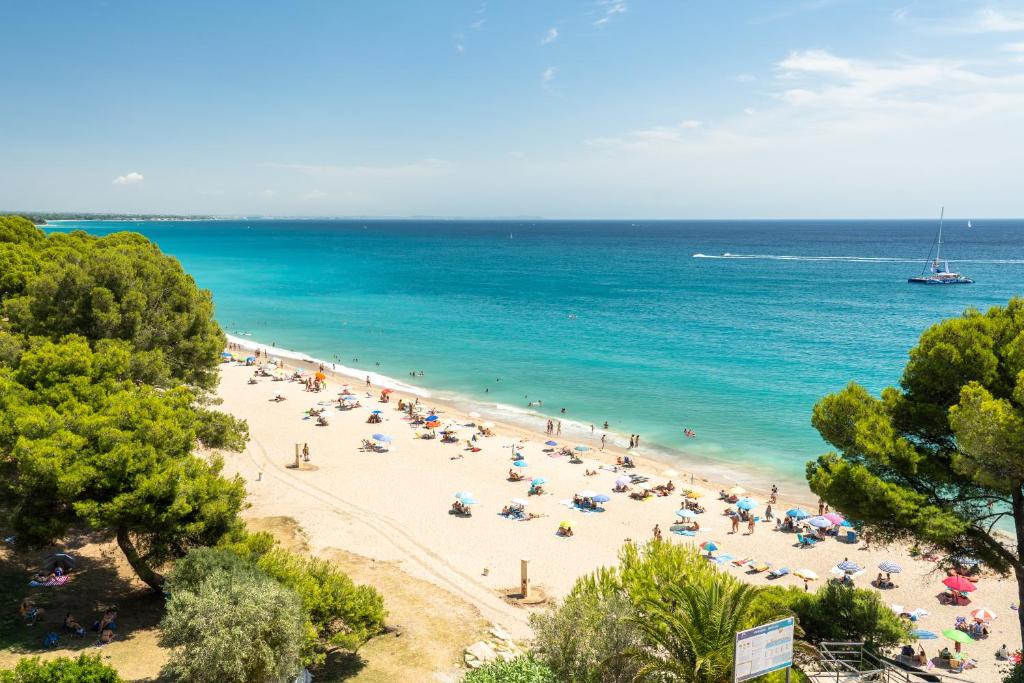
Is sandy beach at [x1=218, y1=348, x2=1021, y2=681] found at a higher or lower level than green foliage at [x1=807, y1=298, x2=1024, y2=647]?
lower

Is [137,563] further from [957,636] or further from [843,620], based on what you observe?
[957,636]

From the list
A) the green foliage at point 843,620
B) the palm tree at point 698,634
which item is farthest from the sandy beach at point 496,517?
the palm tree at point 698,634

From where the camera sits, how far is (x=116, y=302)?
17734 mm

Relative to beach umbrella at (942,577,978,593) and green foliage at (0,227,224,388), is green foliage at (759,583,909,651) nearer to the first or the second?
beach umbrella at (942,577,978,593)

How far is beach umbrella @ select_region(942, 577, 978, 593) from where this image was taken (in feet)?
63.3

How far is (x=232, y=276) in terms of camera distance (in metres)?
110

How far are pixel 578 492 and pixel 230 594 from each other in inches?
738

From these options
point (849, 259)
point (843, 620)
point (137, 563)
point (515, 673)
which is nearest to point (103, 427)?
point (137, 563)

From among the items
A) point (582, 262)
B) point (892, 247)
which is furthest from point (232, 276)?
point (892, 247)

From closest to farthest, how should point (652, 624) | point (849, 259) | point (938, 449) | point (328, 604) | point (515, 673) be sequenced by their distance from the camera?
point (652, 624) → point (515, 673) → point (938, 449) → point (328, 604) → point (849, 259)

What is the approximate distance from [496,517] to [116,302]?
1527 centimetres

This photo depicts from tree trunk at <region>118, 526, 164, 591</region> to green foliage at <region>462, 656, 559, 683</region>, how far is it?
26.3ft

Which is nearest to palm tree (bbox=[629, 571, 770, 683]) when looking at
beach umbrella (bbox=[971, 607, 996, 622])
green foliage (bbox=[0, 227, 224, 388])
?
beach umbrella (bbox=[971, 607, 996, 622])

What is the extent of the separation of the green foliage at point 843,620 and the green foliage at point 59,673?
12556 mm
